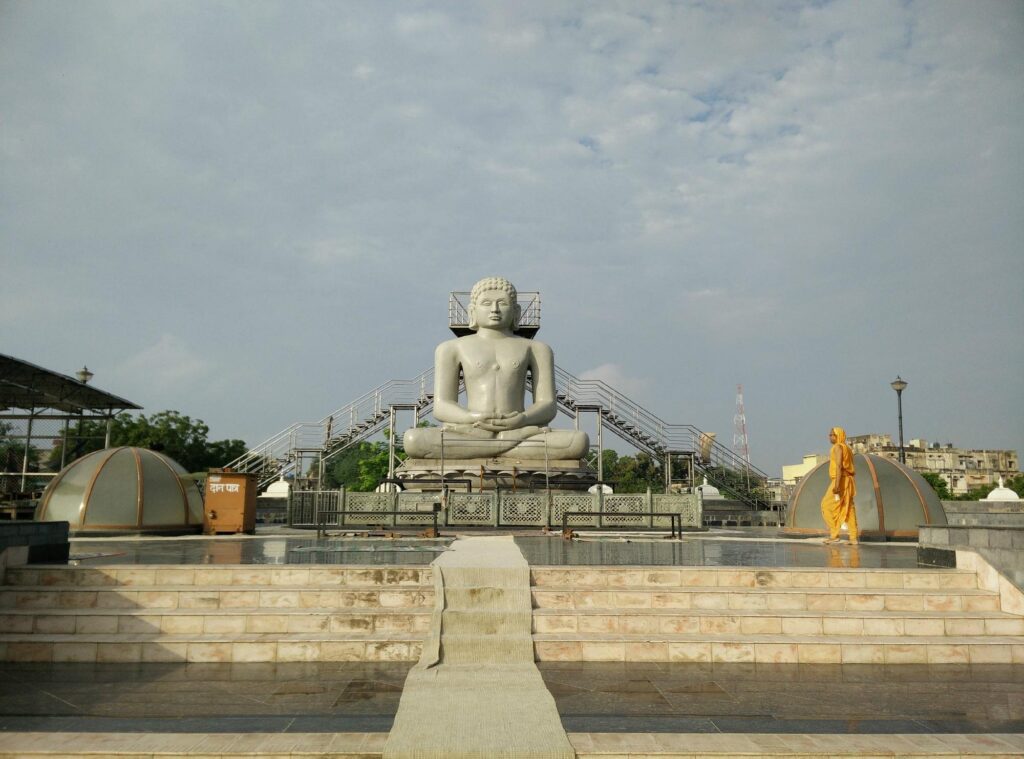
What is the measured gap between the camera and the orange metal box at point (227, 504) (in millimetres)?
14250

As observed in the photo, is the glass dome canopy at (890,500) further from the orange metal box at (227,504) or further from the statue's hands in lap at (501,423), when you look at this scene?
the orange metal box at (227,504)

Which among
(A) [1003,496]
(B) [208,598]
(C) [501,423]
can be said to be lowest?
(B) [208,598]

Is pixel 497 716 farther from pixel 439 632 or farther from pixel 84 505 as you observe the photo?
pixel 84 505

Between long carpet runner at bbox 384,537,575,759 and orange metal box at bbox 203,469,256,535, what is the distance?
7.68m

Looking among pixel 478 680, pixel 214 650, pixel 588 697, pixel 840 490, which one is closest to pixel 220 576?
pixel 214 650

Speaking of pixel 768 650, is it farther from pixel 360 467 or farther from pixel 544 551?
pixel 360 467

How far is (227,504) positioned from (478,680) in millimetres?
10542

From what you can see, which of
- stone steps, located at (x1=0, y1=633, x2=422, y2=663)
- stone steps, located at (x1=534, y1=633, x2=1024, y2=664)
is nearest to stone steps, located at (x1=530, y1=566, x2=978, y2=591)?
stone steps, located at (x1=534, y1=633, x2=1024, y2=664)

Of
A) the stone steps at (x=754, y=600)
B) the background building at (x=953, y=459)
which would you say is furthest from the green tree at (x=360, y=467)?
the background building at (x=953, y=459)

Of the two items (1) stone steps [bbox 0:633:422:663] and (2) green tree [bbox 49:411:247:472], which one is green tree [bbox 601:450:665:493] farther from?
(1) stone steps [bbox 0:633:422:663]

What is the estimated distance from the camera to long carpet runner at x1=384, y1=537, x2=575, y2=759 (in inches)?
153

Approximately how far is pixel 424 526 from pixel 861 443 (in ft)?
238

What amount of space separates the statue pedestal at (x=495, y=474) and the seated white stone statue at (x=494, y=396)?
185 mm

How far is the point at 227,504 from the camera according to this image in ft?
47.0
